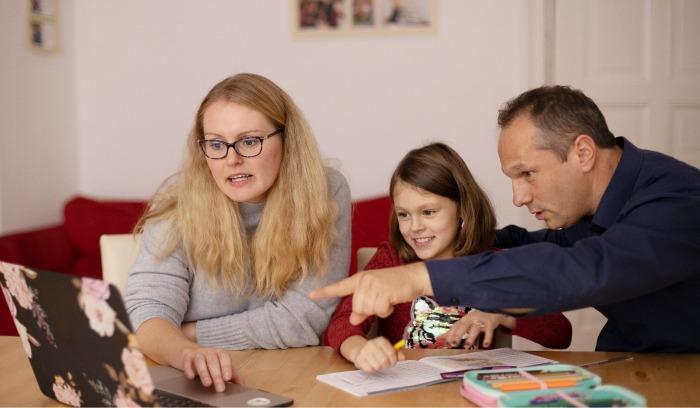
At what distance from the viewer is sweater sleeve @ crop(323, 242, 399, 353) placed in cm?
176

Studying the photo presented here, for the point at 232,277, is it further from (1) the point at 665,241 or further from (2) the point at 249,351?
(1) the point at 665,241

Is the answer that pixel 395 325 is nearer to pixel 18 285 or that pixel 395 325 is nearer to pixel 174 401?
pixel 174 401

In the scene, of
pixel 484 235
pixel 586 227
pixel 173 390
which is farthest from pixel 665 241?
pixel 173 390

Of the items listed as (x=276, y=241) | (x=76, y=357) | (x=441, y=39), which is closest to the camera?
(x=76, y=357)

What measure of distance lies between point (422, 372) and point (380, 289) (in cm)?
32

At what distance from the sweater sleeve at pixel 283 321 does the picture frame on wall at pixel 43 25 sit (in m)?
2.31

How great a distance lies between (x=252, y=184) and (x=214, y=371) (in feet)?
1.95

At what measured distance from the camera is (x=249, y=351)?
1791 mm

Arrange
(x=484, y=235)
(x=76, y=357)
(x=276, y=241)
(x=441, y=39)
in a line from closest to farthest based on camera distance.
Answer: (x=76, y=357)
(x=276, y=241)
(x=484, y=235)
(x=441, y=39)

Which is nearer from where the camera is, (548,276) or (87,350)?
(87,350)

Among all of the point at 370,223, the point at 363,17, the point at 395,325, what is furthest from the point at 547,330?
the point at 363,17

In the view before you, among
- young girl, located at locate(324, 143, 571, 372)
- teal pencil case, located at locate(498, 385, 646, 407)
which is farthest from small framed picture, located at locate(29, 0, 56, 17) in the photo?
teal pencil case, located at locate(498, 385, 646, 407)

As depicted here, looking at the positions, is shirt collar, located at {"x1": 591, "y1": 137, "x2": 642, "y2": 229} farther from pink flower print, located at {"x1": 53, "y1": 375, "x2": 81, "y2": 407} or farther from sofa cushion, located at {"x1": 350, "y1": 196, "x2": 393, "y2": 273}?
sofa cushion, located at {"x1": 350, "y1": 196, "x2": 393, "y2": 273}

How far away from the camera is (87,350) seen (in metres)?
1.22
